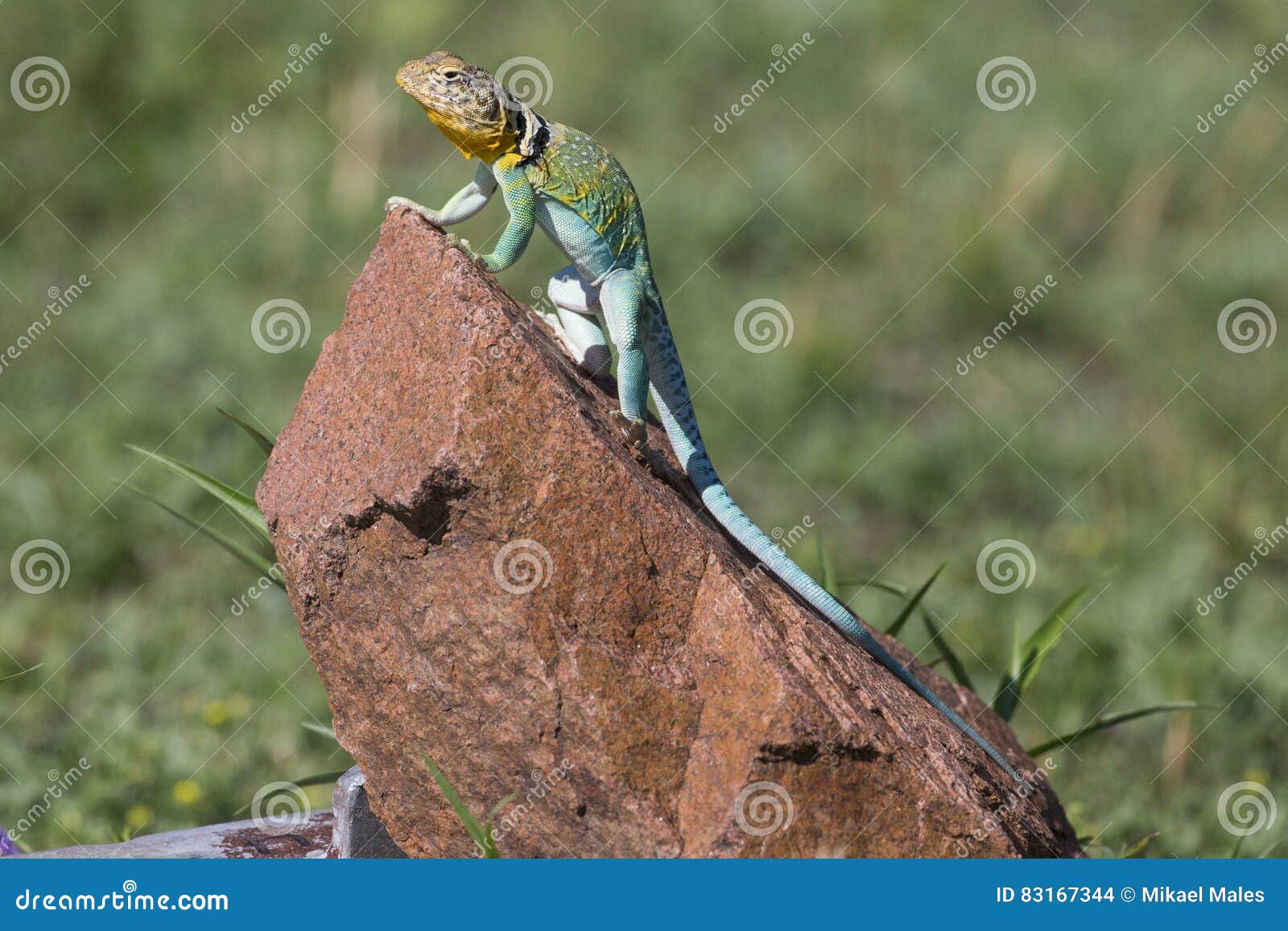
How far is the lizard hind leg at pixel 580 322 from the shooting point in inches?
203

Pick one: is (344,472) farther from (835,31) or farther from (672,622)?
(835,31)

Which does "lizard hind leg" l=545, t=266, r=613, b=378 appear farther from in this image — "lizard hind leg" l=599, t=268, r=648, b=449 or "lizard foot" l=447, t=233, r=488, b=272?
"lizard foot" l=447, t=233, r=488, b=272
